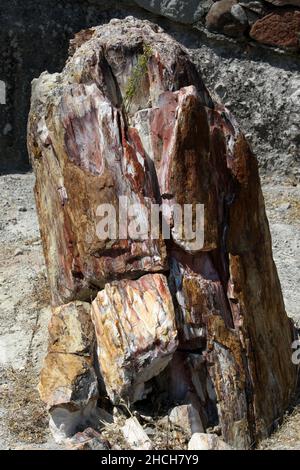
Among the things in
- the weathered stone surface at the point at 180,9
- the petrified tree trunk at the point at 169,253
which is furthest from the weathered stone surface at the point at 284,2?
the petrified tree trunk at the point at 169,253

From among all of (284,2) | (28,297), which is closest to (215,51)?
(284,2)

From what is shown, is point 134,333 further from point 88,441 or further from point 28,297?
point 28,297

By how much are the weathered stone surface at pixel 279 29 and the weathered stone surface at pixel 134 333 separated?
150 inches

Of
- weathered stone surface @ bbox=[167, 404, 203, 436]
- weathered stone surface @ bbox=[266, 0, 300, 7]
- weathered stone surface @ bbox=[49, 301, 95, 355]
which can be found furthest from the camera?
weathered stone surface @ bbox=[266, 0, 300, 7]

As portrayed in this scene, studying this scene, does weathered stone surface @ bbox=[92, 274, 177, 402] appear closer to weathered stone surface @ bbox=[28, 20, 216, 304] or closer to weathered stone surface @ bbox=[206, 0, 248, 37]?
weathered stone surface @ bbox=[28, 20, 216, 304]

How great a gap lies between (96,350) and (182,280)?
0.47m

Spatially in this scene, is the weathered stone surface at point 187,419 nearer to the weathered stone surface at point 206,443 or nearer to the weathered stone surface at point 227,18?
the weathered stone surface at point 206,443

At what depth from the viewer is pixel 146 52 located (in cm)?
459

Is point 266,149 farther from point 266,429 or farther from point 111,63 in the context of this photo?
point 266,429

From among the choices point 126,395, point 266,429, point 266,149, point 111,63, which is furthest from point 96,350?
point 266,149

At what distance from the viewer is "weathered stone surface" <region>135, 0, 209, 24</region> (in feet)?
25.2

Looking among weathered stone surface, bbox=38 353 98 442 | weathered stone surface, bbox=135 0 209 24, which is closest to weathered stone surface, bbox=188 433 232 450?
weathered stone surface, bbox=38 353 98 442

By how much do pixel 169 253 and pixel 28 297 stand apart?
1.59 m

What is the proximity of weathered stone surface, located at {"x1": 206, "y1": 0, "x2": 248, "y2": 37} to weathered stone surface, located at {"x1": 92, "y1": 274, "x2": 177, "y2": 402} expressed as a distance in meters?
3.82
